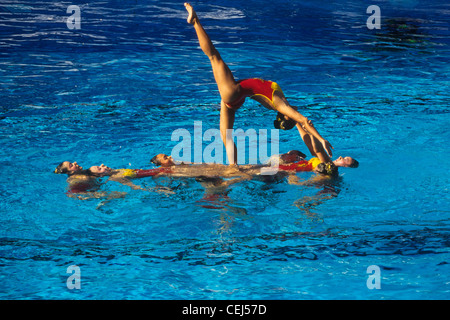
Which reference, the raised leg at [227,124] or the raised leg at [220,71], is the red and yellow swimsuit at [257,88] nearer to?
the raised leg at [220,71]

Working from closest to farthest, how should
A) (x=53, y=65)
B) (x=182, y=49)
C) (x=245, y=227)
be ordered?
1. (x=245, y=227)
2. (x=53, y=65)
3. (x=182, y=49)

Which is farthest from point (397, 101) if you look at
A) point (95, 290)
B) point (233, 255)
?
point (95, 290)

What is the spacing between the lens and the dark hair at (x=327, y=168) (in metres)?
5.04

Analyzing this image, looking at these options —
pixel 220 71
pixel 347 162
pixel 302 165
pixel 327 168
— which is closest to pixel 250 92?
pixel 220 71

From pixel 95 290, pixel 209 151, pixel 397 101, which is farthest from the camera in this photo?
pixel 397 101

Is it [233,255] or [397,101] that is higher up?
[397,101]

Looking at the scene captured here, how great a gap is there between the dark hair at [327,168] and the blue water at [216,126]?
0.19 metres

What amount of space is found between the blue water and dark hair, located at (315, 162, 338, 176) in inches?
7.3

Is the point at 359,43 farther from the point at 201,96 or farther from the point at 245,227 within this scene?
the point at 245,227

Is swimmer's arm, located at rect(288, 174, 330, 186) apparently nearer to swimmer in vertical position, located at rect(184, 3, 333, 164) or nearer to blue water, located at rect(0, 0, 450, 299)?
blue water, located at rect(0, 0, 450, 299)

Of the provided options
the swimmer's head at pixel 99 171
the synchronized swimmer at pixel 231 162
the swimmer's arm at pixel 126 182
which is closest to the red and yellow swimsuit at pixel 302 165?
the synchronized swimmer at pixel 231 162

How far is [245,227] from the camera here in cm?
460

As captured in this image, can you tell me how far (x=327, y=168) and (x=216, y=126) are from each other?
221 centimetres
